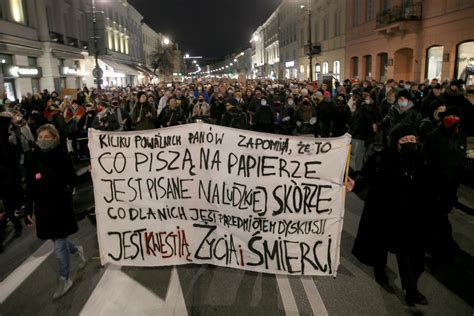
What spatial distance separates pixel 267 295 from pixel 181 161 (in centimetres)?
166

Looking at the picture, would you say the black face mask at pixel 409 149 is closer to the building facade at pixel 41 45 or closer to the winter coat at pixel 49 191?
the winter coat at pixel 49 191

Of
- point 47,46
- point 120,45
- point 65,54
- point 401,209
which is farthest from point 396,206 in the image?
point 120,45

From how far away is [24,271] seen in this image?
5348mm

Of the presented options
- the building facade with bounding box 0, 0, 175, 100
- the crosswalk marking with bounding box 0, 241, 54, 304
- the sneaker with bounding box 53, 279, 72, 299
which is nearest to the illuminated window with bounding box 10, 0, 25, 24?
the building facade with bounding box 0, 0, 175, 100

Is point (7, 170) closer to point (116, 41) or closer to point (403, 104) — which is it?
point (403, 104)

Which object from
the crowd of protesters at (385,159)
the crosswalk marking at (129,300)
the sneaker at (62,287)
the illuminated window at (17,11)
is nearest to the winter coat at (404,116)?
the crowd of protesters at (385,159)

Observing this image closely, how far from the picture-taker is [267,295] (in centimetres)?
448

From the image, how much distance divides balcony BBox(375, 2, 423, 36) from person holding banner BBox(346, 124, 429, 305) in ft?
77.8

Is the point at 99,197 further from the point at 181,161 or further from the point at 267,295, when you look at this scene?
the point at 267,295

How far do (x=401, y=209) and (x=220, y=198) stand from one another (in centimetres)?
180

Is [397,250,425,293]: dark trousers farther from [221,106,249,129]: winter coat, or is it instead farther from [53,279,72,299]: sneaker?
[221,106,249,129]: winter coat

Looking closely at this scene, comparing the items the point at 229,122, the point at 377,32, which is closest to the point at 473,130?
the point at 229,122

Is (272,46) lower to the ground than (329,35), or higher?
higher

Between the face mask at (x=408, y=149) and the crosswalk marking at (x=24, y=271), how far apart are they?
440 cm
